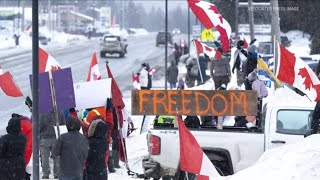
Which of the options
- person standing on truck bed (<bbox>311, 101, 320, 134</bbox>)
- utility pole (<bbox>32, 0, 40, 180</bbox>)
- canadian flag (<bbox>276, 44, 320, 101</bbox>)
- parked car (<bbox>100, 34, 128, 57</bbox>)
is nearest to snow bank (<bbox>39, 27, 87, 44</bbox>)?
parked car (<bbox>100, 34, 128, 57</bbox>)

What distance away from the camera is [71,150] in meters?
9.62

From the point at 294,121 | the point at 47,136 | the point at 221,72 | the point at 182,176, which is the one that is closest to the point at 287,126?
the point at 294,121

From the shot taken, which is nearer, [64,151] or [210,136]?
[64,151]

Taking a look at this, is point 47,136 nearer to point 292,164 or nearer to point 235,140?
point 235,140

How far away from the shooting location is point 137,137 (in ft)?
56.5

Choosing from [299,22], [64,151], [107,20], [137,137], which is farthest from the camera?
[107,20]

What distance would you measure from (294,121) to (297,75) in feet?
3.19

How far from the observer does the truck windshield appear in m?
10.9

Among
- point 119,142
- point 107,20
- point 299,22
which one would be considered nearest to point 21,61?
point 299,22

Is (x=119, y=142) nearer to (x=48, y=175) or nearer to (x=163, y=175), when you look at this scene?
(x=48, y=175)

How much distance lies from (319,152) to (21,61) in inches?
1562

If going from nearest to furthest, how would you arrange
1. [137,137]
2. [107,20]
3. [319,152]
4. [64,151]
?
[319,152]
[64,151]
[137,137]
[107,20]

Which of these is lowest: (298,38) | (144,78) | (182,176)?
(182,176)

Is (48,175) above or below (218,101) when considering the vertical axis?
below
